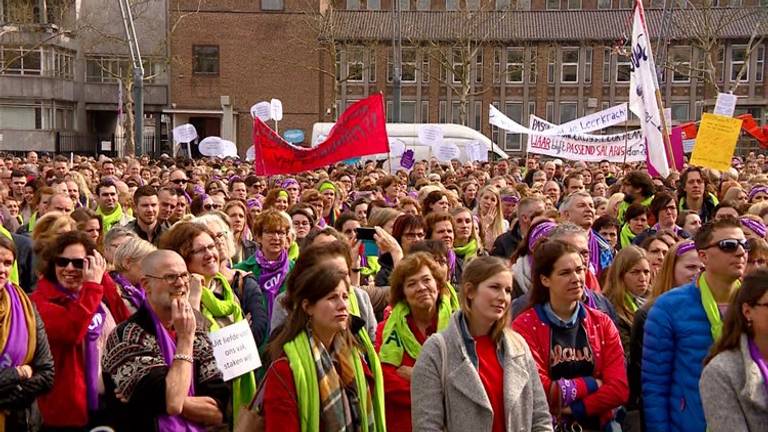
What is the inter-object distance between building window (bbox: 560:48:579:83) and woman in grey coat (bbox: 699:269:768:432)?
5146 centimetres

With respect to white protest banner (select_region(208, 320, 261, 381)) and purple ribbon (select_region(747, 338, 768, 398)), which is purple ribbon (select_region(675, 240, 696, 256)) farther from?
white protest banner (select_region(208, 320, 261, 381))

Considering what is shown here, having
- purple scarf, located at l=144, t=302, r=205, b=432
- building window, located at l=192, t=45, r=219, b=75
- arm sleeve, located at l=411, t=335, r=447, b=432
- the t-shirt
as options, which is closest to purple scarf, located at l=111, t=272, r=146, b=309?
purple scarf, located at l=144, t=302, r=205, b=432

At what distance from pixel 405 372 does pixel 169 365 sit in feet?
4.12

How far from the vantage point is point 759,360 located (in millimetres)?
4383

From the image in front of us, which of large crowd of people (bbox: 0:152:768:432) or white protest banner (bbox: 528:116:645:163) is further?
white protest banner (bbox: 528:116:645:163)

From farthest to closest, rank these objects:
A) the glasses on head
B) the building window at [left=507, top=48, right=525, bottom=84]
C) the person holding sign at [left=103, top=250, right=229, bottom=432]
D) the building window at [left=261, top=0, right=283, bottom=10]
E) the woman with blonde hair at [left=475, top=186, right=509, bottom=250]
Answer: the building window at [left=507, top=48, right=525, bottom=84]
the building window at [left=261, top=0, right=283, bottom=10]
the woman with blonde hair at [left=475, top=186, right=509, bottom=250]
the glasses on head
the person holding sign at [left=103, top=250, right=229, bottom=432]

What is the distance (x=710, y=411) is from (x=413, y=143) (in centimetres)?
3205

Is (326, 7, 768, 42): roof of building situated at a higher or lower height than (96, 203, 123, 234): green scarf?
higher

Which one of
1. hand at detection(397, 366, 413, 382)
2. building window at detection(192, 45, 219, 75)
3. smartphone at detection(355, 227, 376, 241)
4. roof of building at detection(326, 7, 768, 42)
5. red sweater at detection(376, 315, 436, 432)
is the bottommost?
red sweater at detection(376, 315, 436, 432)

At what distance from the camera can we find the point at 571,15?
5522 cm

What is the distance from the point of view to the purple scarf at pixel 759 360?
14.2ft

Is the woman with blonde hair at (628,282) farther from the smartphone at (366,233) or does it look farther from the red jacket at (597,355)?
the smartphone at (366,233)

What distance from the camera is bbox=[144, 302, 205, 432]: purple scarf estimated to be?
4617 mm

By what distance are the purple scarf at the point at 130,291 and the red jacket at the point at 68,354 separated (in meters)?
0.28
